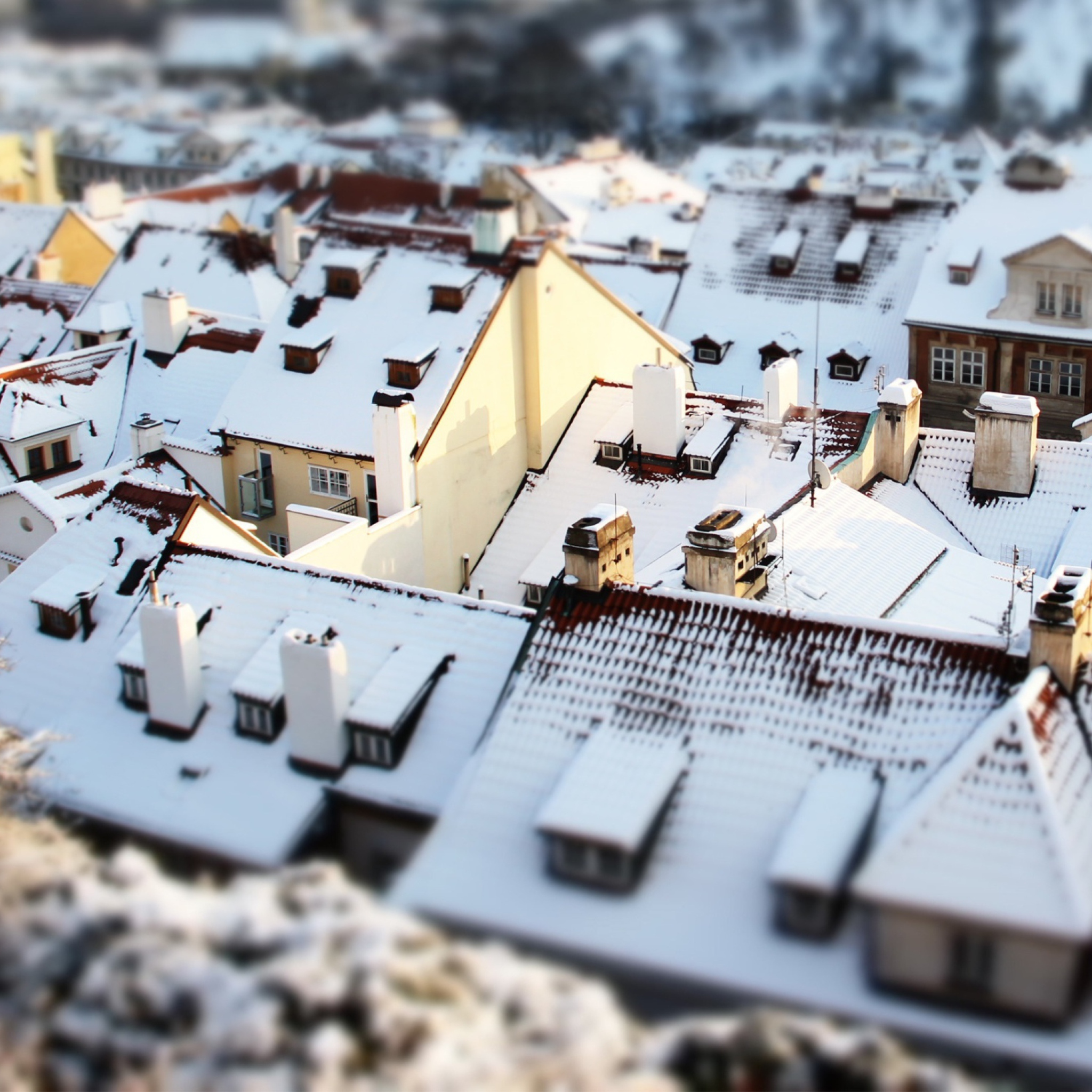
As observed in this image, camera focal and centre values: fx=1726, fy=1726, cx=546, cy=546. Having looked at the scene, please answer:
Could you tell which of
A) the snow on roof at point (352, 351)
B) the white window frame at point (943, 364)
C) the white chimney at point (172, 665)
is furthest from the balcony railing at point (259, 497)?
the white window frame at point (943, 364)

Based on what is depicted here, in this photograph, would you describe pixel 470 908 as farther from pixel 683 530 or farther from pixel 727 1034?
pixel 683 530

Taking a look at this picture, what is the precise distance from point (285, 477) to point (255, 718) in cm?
642

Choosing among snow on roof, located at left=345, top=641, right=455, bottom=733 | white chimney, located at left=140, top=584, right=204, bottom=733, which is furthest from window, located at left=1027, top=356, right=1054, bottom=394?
white chimney, located at left=140, top=584, right=204, bottom=733

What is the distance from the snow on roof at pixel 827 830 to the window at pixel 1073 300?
45.3 feet

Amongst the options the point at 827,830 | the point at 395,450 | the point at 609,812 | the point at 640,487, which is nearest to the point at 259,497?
the point at 395,450

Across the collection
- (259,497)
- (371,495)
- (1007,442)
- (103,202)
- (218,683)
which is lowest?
(103,202)

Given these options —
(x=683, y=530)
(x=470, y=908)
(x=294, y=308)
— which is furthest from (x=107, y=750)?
(x=294, y=308)

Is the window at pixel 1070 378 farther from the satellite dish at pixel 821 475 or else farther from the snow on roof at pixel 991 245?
the satellite dish at pixel 821 475

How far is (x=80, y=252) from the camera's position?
34000mm

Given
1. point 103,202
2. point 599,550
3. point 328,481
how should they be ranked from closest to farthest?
point 599,550 → point 328,481 → point 103,202

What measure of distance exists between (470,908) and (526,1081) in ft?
9.88

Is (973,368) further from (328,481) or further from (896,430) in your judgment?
(328,481)

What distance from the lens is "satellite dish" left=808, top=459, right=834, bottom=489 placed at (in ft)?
54.2

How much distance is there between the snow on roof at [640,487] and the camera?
17078mm
